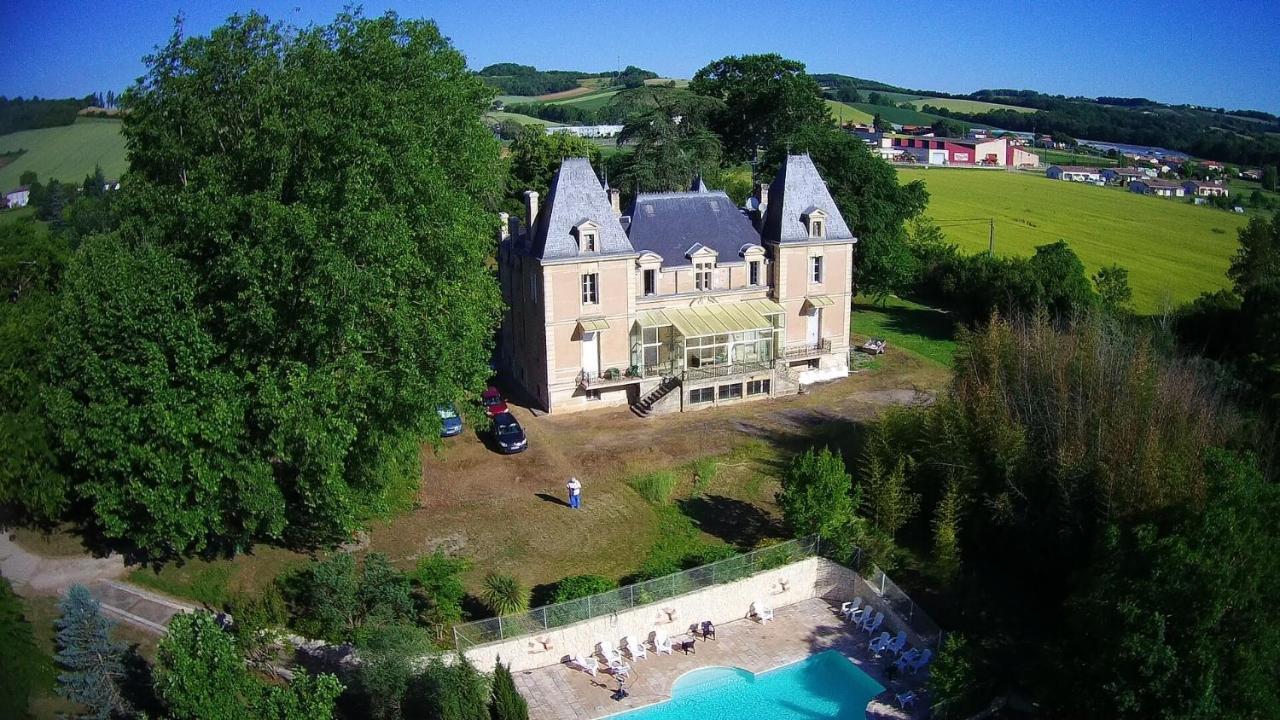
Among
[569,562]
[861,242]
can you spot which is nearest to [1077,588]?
[569,562]

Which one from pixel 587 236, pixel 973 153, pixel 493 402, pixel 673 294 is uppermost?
pixel 973 153

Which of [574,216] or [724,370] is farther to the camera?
[724,370]

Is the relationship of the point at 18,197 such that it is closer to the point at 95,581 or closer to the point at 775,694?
the point at 95,581

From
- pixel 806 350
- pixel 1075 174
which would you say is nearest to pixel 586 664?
pixel 806 350

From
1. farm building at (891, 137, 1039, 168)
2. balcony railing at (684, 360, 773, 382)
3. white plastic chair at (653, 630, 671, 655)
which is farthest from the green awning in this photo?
farm building at (891, 137, 1039, 168)

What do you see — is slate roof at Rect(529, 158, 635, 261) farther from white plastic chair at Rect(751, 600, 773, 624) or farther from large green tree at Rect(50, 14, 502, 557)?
white plastic chair at Rect(751, 600, 773, 624)

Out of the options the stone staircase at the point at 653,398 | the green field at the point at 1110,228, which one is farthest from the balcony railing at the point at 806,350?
the green field at the point at 1110,228

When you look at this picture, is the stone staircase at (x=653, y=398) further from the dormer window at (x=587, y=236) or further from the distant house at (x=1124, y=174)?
the distant house at (x=1124, y=174)
